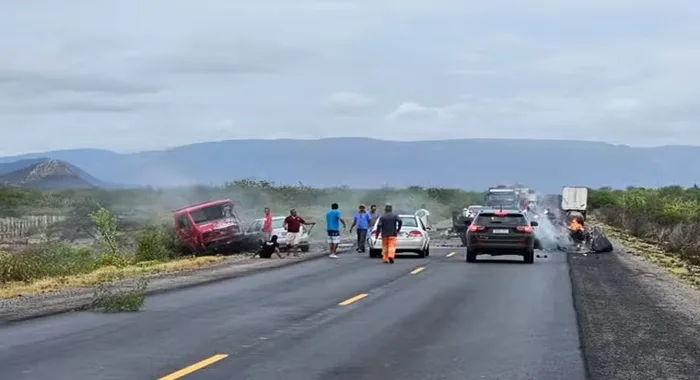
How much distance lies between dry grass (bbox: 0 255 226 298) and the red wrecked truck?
2687 mm

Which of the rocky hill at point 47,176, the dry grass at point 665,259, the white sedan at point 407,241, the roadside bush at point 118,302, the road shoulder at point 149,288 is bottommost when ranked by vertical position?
the dry grass at point 665,259

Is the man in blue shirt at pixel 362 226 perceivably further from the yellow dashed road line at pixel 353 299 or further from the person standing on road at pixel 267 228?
the yellow dashed road line at pixel 353 299

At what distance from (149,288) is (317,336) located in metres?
9.42

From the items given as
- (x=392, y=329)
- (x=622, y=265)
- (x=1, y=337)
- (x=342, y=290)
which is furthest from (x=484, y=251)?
(x=1, y=337)

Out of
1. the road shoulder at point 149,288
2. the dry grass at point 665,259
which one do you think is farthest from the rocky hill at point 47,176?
the road shoulder at point 149,288

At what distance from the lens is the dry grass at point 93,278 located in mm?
24234

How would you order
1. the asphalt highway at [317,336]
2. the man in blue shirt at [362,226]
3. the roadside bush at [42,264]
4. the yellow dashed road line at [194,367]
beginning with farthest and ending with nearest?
the man in blue shirt at [362,226] < the roadside bush at [42,264] < the asphalt highway at [317,336] < the yellow dashed road line at [194,367]

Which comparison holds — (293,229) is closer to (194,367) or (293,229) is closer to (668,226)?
(194,367)

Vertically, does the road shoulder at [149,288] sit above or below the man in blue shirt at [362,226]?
below

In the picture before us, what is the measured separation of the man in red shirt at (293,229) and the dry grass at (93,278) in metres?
2.80

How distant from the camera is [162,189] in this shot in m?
78.4

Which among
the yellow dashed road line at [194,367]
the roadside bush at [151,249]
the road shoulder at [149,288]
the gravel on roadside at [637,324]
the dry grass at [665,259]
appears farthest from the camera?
the roadside bush at [151,249]

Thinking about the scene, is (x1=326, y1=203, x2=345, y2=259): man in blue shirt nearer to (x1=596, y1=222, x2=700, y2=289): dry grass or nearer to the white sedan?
the white sedan

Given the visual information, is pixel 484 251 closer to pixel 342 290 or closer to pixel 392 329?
pixel 342 290
